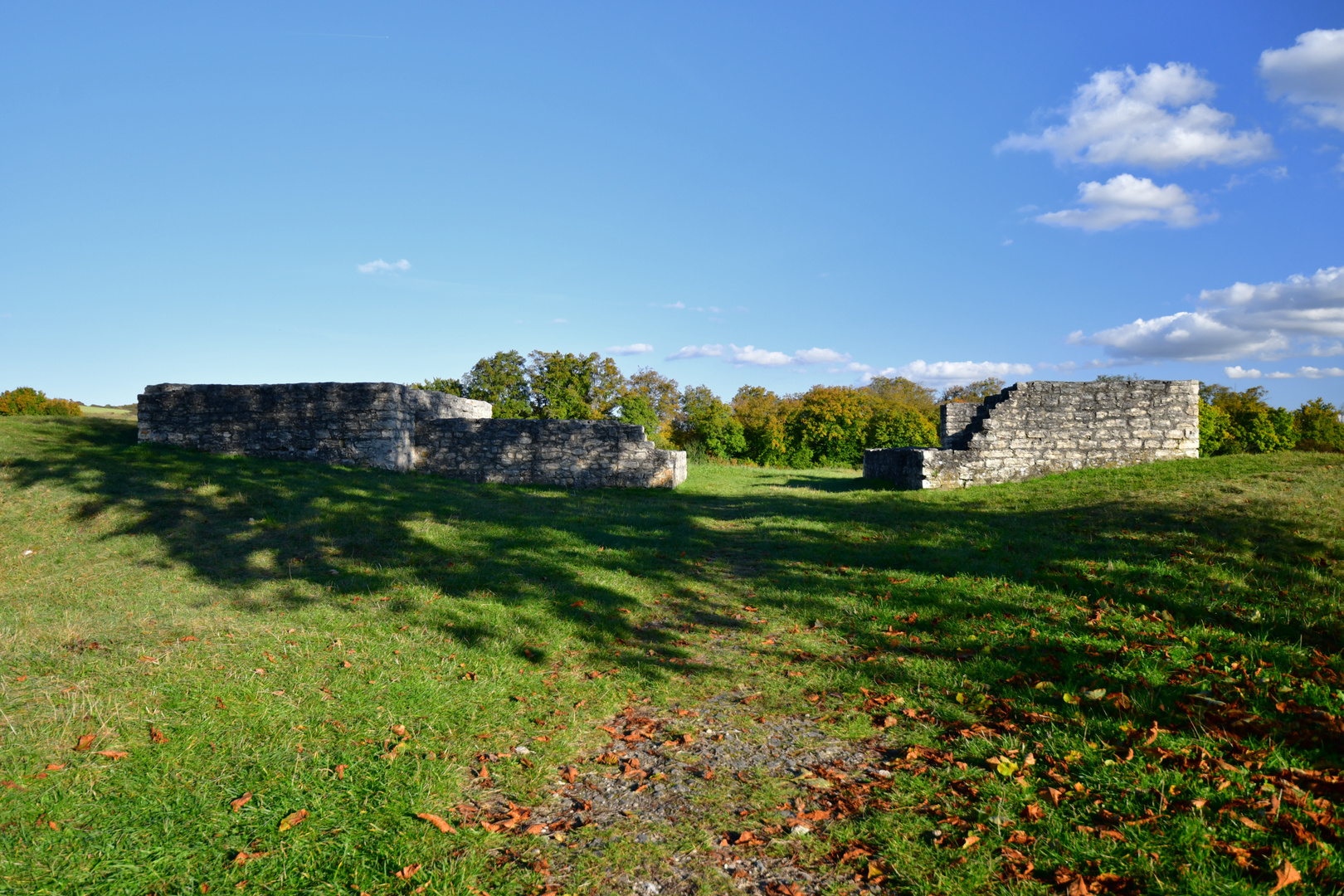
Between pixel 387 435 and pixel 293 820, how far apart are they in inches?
548

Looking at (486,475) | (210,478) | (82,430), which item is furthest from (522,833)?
(82,430)

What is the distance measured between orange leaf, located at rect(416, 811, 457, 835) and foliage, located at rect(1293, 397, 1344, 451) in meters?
25.6

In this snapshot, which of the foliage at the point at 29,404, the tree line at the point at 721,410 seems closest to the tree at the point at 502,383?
the tree line at the point at 721,410

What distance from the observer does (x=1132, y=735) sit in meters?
3.93

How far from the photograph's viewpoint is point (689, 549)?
998cm

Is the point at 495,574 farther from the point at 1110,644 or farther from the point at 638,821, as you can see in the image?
the point at 1110,644

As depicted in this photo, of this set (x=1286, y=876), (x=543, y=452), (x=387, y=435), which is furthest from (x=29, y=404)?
(x=1286, y=876)

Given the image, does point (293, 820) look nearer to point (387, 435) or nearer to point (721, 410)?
point (387, 435)

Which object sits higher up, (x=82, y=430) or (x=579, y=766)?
(x=82, y=430)

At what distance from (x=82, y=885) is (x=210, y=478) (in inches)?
424

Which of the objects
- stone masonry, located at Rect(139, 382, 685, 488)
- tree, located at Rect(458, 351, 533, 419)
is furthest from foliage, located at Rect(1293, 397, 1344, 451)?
tree, located at Rect(458, 351, 533, 419)

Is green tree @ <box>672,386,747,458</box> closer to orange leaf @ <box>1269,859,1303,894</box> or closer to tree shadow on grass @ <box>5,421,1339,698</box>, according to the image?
tree shadow on grass @ <box>5,421,1339,698</box>

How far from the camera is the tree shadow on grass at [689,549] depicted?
20.7 feet

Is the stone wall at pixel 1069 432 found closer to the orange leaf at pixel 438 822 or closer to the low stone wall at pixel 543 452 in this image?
the low stone wall at pixel 543 452
